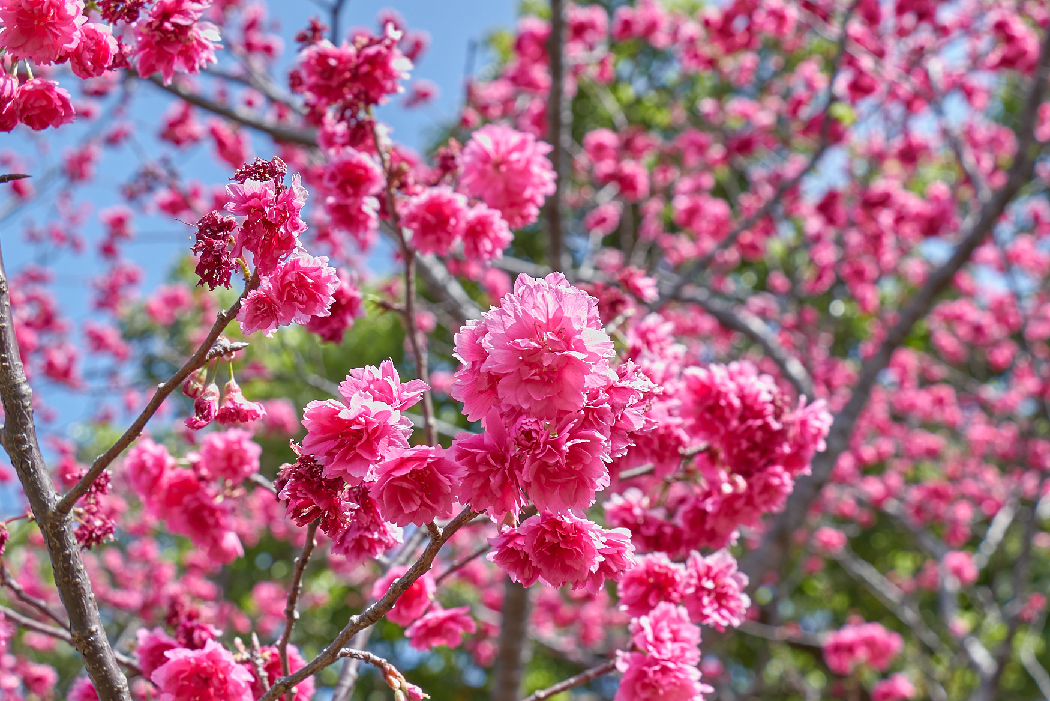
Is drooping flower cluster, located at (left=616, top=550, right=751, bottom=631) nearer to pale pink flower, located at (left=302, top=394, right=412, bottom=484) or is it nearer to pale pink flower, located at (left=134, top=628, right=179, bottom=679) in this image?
pale pink flower, located at (left=302, top=394, right=412, bottom=484)

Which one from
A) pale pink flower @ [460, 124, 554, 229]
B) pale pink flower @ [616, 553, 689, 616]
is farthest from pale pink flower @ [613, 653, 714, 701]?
pale pink flower @ [460, 124, 554, 229]

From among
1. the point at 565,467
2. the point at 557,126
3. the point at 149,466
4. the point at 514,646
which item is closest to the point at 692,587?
the point at 565,467

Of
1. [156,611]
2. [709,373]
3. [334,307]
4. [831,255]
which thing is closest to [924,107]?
[831,255]

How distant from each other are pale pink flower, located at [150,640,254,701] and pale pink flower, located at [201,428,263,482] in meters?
0.86

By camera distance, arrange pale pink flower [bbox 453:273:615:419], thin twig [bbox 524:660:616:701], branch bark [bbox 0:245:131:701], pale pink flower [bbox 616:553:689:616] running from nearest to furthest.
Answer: pale pink flower [bbox 453:273:615:419] → branch bark [bbox 0:245:131:701] → thin twig [bbox 524:660:616:701] → pale pink flower [bbox 616:553:689:616]

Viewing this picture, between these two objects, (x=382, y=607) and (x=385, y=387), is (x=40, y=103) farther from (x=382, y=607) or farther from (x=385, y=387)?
(x=382, y=607)

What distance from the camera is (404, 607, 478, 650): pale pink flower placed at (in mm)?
2236

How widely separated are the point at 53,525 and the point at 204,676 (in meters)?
0.52

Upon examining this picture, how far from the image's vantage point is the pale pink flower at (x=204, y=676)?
1.75 meters

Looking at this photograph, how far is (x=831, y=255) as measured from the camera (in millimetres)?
7844

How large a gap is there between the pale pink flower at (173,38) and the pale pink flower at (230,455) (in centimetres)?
116

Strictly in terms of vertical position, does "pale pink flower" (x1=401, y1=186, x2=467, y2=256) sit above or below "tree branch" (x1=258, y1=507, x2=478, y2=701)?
above

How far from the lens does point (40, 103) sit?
74.5 inches

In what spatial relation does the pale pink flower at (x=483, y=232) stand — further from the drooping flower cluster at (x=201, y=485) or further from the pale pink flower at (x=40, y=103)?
the pale pink flower at (x=40, y=103)
